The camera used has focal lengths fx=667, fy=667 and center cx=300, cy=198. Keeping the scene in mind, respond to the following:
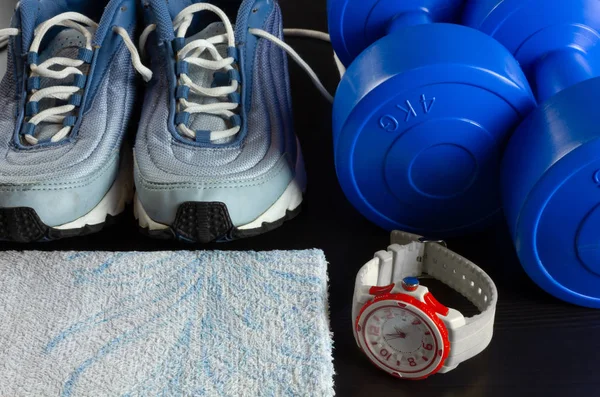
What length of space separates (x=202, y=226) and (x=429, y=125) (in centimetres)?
29

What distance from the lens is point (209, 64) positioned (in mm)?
928

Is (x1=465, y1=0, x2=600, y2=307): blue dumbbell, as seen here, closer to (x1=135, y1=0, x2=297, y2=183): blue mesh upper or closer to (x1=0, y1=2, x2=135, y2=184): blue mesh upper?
(x1=135, y1=0, x2=297, y2=183): blue mesh upper

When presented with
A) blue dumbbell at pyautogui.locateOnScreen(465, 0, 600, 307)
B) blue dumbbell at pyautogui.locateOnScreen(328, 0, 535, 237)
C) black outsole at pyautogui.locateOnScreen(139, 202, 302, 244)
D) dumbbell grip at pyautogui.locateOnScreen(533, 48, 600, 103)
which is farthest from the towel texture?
dumbbell grip at pyautogui.locateOnScreen(533, 48, 600, 103)

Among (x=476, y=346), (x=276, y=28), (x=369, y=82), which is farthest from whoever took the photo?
(x=276, y=28)

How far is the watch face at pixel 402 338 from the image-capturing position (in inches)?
23.9

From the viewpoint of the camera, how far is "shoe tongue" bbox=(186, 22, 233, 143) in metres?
0.88

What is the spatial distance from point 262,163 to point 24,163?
293 millimetres

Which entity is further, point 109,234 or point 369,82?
point 109,234

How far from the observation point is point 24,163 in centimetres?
82

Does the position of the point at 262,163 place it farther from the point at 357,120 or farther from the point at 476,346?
the point at 476,346

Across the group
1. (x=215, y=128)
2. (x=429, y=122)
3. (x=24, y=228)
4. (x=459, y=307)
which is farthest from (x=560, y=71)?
(x=24, y=228)

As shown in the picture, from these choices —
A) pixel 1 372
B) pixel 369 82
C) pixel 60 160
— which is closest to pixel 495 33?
pixel 369 82

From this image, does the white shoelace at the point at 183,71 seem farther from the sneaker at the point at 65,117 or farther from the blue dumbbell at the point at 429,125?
the blue dumbbell at the point at 429,125

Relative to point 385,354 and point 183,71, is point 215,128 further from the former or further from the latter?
point 385,354
